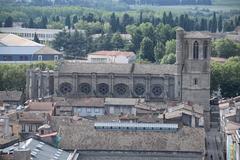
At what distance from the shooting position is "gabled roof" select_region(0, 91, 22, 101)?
90.8m

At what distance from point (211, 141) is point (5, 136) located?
17460 millimetres

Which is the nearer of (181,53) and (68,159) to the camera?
(68,159)

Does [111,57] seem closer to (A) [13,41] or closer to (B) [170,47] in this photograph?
(B) [170,47]

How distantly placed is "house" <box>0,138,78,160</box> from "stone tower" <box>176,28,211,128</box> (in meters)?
27.5

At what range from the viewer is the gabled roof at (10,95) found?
90.8 metres

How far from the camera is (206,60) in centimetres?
8925

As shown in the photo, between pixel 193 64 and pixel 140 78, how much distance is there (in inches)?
160

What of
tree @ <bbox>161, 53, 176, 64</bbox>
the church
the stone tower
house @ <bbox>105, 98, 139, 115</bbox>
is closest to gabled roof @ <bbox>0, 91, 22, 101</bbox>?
the church

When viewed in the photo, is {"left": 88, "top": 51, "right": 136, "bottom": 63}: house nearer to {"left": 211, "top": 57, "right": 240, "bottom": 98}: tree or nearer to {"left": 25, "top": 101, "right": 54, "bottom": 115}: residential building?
{"left": 211, "top": 57, "right": 240, "bottom": 98}: tree

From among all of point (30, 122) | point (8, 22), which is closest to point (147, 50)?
point (8, 22)

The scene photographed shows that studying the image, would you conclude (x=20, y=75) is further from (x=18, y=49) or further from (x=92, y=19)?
(x=92, y=19)

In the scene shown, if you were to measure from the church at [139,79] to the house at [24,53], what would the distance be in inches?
1436

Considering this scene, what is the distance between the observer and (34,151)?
58.3 m

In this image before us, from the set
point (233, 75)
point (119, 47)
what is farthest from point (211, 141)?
point (119, 47)
